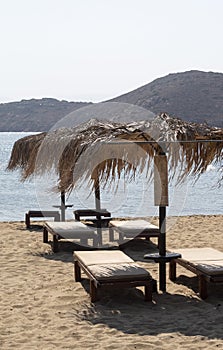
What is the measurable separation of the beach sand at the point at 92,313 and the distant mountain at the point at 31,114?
5561 cm

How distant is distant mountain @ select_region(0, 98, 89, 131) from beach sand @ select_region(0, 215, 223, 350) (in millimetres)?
55606

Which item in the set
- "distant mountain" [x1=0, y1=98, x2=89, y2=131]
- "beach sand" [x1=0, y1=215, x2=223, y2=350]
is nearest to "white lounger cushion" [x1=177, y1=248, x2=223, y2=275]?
"beach sand" [x1=0, y1=215, x2=223, y2=350]

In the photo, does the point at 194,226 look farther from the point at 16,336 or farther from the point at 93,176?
the point at 16,336

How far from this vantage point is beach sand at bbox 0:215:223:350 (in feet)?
15.0

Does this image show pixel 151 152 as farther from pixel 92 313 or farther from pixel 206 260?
pixel 92 313

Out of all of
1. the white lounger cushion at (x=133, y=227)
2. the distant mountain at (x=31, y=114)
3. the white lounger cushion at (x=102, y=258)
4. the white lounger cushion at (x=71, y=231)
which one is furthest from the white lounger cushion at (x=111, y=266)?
the distant mountain at (x=31, y=114)

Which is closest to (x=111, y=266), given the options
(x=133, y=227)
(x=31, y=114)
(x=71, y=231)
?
(x=71, y=231)

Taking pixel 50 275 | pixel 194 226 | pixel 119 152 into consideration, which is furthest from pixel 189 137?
pixel 194 226

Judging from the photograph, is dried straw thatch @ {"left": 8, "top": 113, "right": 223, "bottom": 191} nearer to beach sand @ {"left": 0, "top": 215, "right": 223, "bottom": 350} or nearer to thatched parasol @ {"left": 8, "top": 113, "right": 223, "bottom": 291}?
thatched parasol @ {"left": 8, "top": 113, "right": 223, "bottom": 291}

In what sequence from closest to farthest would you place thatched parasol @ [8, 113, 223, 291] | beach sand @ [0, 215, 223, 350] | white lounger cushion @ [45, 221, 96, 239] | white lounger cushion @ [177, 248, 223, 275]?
beach sand @ [0, 215, 223, 350]
white lounger cushion @ [177, 248, 223, 275]
thatched parasol @ [8, 113, 223, 291]
white lounger cushion @ [45, 221, 96, 239]

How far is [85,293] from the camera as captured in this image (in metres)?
6.08

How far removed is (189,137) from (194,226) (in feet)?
19.2

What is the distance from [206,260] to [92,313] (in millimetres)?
1436

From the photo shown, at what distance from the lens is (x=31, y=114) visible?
74000 mm
